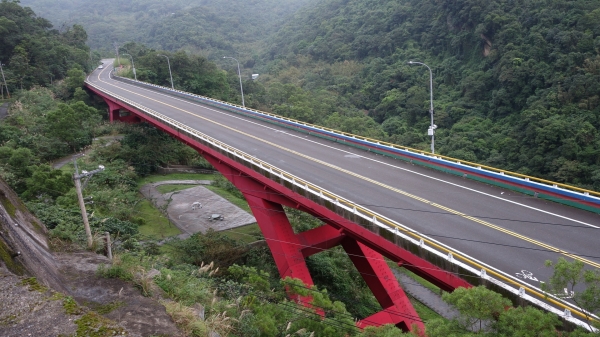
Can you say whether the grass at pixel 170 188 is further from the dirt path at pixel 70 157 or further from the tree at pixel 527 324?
the tree at pixel 527 324

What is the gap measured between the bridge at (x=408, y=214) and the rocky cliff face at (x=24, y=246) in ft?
26.0

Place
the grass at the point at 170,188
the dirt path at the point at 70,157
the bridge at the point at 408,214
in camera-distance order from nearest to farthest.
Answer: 1. the bridge at the point at 408,214
2. the grass at the point at 170,188
3. the dirt path at the point at 70,157

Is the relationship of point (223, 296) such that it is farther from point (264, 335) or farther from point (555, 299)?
point (555, 299)

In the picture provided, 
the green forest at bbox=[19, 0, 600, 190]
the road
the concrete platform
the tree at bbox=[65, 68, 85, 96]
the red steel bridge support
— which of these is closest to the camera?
the road

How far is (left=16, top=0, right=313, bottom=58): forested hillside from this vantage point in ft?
389

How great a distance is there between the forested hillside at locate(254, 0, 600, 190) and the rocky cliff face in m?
31.0

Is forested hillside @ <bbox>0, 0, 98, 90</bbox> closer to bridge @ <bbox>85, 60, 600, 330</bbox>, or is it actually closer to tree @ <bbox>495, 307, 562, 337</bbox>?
bridge @ <bbox>85, 60, 600, 330</bbox>

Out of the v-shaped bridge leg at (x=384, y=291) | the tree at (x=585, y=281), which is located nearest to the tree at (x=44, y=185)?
the v-shaped bridge leg at (x=384, y=291)

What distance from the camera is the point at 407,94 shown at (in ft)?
183

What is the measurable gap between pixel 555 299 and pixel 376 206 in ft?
21.9

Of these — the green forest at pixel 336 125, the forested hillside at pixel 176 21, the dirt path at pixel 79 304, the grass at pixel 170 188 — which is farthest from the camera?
the forested hillside at pixel 176 21

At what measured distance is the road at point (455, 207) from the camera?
35.6ft

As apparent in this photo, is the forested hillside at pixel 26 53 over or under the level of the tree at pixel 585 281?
over

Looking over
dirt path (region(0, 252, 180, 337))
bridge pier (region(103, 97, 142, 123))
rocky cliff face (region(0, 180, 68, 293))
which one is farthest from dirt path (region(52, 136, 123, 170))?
dirt path (region(0, 252, 180, 337))
